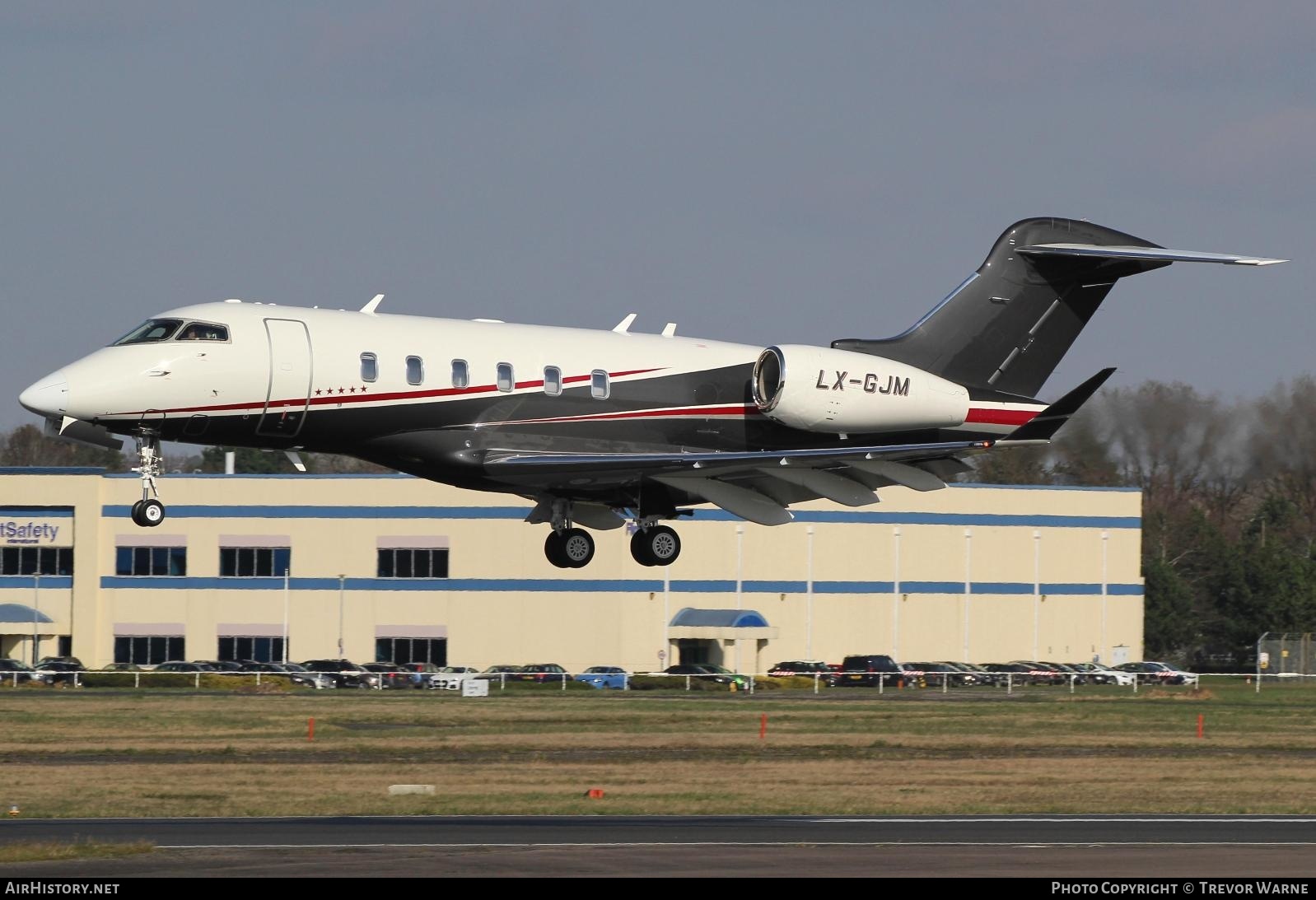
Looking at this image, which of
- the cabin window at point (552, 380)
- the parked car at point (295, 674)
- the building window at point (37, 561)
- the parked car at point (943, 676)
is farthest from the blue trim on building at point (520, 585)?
the cabin window at point (552, 380)

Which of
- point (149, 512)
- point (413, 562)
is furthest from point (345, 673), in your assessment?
point (149, 512)

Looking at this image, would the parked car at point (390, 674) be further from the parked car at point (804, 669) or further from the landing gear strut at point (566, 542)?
the landing gear strut at point (566, 542)

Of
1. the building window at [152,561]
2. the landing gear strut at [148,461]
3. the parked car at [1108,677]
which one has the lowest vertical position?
the parked car at [1108,677]

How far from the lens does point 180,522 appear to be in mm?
70500

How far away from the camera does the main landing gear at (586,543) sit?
28.4 m

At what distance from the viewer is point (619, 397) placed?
2767cm

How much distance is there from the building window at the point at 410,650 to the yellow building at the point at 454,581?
69 millimetres

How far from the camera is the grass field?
2964 cm

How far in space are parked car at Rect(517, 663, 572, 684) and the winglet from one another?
32.1m

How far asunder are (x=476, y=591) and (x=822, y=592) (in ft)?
44.1

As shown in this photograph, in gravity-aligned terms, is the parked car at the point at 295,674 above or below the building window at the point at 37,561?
below

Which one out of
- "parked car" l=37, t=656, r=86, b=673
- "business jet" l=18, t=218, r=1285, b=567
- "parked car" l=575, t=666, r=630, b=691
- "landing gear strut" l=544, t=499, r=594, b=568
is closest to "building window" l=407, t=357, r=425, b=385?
"business jet" l=18, t=218, r=1285, b=567

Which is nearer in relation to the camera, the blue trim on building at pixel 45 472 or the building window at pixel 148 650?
the building window at pixel 148 650
